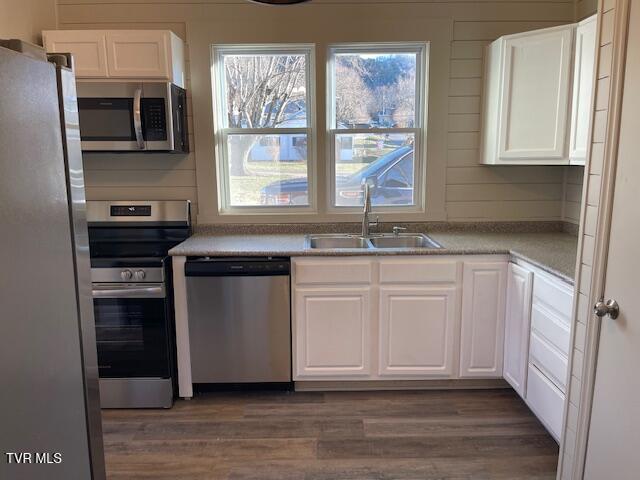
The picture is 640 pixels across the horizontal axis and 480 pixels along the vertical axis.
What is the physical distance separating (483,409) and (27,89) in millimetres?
2615

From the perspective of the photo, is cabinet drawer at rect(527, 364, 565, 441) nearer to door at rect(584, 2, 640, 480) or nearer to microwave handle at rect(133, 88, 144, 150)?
door at rect(584, 2, 640, 480)

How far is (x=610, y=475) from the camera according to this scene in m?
1.53

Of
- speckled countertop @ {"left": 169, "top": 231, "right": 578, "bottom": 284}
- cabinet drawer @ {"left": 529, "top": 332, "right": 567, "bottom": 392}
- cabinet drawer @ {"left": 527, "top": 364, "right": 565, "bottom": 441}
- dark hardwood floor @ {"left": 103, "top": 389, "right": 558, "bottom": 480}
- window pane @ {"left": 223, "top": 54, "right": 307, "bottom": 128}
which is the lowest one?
dark hardwood floor @ {"left": 103, "top": 389, "right": 558, "bottom": 480}

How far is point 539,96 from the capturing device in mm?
2676

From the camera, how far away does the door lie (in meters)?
1.38

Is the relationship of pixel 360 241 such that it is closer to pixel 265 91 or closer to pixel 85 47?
pixel 265 91

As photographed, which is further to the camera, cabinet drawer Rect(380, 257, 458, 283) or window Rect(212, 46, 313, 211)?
window Rect(212, 46, 313, 211)

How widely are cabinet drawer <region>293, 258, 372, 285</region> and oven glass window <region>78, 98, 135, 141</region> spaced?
1255mm

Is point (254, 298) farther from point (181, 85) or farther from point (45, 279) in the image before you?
point (45, 279)

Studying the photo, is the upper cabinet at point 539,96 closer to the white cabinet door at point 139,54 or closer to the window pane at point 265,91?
the window pane at point 265,91

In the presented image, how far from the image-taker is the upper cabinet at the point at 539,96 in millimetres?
2508

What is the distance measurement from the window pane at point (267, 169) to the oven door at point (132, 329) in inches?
39.1

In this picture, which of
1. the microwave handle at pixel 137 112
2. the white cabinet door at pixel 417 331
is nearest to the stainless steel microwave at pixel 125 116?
the microwave handle at pixel 137 112

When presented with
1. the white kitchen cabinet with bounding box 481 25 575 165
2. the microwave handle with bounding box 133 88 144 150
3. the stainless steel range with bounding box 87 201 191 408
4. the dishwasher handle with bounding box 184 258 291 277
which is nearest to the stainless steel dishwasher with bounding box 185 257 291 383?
the dishwasher handle with bounding box 184 258 291 277
